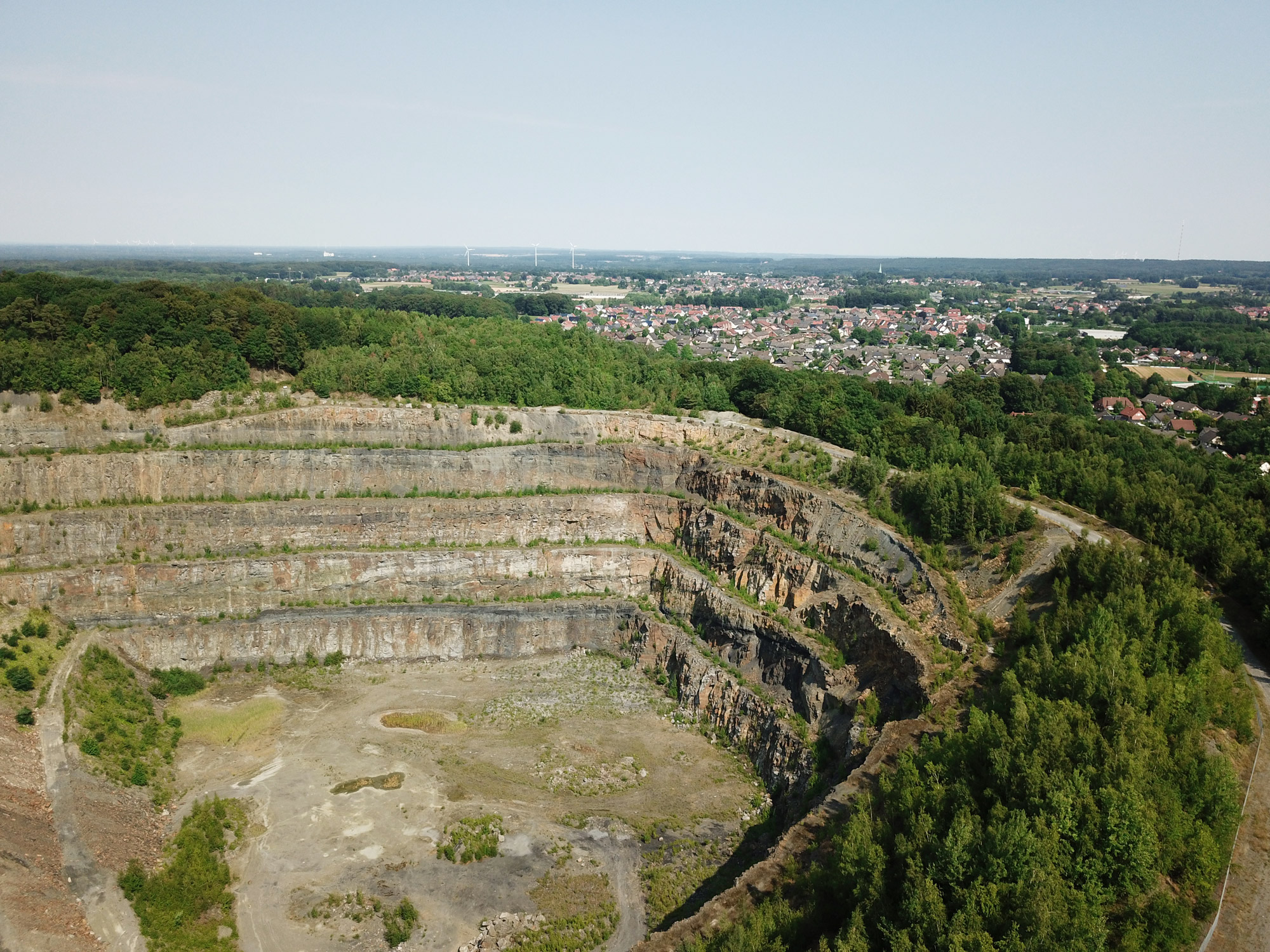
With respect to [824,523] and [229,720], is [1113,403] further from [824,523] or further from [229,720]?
[229,720]

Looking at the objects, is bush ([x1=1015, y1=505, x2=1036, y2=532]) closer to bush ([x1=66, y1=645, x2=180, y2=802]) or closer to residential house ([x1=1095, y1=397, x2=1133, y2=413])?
bush ([x1=66, y1=645, x2=180, y2=802])

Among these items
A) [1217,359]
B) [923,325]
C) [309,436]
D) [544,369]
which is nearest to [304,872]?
[309,436]

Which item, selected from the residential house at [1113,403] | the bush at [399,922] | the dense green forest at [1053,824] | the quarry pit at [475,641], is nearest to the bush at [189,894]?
the quarry pit at [475,641]

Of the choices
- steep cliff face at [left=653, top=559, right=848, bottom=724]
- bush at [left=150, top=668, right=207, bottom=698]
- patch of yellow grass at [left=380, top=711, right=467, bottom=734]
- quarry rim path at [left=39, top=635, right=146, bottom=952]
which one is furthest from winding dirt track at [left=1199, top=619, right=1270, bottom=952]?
bush at [left=150, top=668, right=207, bottom=698]

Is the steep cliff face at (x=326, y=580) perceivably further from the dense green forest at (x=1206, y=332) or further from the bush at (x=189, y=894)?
the dense green forest at (x=1206, y=332)

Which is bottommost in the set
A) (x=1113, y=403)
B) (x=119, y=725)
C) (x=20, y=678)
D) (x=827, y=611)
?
(x=119, y=725)

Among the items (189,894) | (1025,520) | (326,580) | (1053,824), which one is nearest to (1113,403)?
(1025,520)
